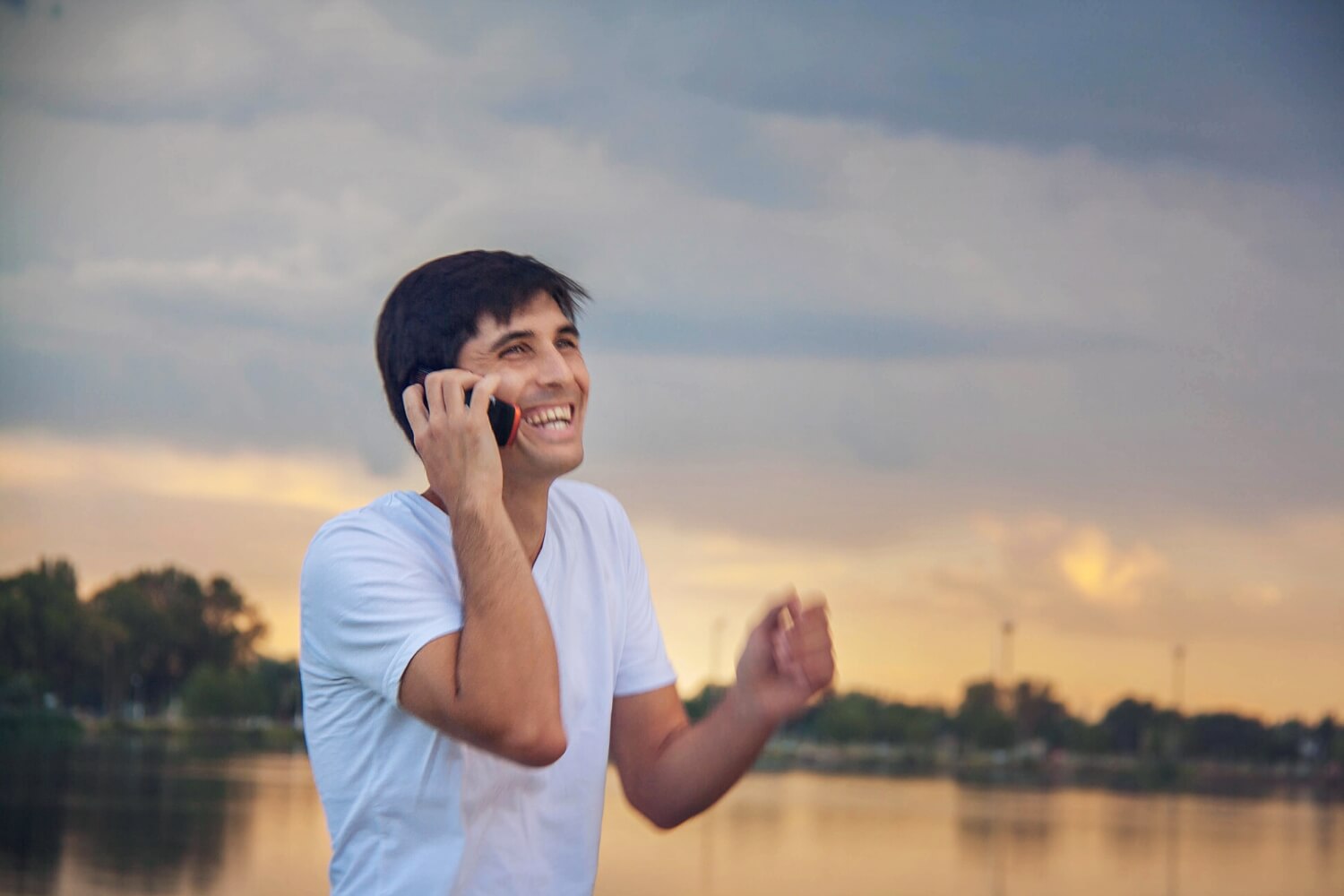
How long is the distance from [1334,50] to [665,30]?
17.4ft

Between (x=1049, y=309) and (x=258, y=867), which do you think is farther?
(x=1049, y=309)

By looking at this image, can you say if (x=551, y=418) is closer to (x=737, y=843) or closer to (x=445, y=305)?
(x=445, y=305)

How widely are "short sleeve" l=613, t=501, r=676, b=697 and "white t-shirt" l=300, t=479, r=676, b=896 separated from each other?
104 mm

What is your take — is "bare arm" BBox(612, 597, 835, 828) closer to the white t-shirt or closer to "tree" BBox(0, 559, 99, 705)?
the white t-shirt

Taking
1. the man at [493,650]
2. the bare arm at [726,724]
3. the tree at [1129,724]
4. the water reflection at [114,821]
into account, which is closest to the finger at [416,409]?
the man at [493,650]

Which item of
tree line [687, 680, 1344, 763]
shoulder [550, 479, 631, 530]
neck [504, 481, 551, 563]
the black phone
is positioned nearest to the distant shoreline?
tree line [687, 680, 1344, 763]

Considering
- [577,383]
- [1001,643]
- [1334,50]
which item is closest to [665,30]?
[1334,50]

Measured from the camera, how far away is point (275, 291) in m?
12.7

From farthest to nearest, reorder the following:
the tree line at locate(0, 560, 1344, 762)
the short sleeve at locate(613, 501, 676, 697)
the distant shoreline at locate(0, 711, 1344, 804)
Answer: the distant shoreline at locate(0, 711, 1344, 804) < the tree line at locate(0, 560, 1344, 762) < the short sleeve at locate(613, 501, 676, 697)

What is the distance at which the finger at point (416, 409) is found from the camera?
1334 millimetres

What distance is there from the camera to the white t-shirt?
48.3 inches

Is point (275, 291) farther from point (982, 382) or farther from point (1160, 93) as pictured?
point (1160, 93)

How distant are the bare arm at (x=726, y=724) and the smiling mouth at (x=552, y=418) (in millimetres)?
281

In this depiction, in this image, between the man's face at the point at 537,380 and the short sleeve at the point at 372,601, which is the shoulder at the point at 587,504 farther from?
the short sleeve at the point at 372,601
